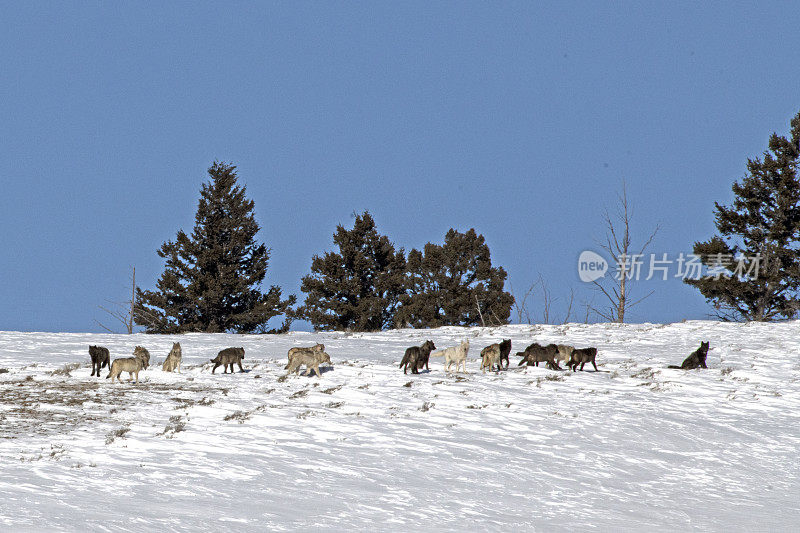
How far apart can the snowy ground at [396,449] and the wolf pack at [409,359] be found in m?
0.37

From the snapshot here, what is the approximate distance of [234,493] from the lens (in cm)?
747

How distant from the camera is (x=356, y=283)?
153 feet

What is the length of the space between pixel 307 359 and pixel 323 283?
99.9 feet

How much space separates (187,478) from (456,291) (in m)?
41.6

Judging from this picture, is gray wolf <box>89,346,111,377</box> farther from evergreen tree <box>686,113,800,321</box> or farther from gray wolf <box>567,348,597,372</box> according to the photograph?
evergreen tree <box>686,113,800,321</box>

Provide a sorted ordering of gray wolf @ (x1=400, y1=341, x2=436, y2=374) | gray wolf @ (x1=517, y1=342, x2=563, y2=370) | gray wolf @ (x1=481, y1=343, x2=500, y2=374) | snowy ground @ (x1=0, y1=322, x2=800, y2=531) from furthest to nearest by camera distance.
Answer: gray wolf @ (x1=517, y1=342, x2=563, y2=370), gray wolf @ (x1=481, y1=343, x2=500, y2=374), gray wolf @ (x1=400, y1=341, x2=436, y2=374), snowy ground @ (x1=0, y1=322, x2=800, y2=531)

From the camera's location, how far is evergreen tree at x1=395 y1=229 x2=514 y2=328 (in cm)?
4762

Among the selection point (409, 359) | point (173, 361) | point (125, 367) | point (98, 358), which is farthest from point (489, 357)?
point (98, 358)

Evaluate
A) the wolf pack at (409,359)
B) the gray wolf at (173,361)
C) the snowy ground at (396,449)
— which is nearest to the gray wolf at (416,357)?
the wolf pack at (409,359)

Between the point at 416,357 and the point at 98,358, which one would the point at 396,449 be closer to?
the point at 416,357

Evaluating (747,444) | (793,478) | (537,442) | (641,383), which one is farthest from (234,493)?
(641,383)

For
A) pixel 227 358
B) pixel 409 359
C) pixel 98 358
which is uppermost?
pixel 409 359

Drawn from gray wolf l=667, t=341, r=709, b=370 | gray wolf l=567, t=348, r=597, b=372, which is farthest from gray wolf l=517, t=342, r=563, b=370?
gray wolf l=667, t=341, r=709, b=370

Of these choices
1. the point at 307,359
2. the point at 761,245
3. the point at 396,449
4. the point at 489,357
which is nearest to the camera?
the point at 396,449
